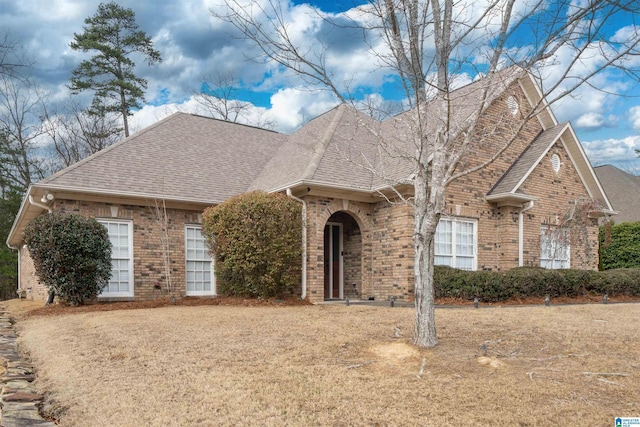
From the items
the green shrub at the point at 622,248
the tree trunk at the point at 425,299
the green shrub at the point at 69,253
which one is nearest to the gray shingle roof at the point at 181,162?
the green shrub at the point at 69,253

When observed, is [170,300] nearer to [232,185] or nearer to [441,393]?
[232,185]

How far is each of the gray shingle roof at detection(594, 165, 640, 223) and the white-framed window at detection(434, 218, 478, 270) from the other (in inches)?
717

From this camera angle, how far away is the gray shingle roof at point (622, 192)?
29.2m

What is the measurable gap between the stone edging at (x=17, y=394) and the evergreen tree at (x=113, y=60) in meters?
25.5

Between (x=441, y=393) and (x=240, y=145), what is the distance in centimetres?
1551

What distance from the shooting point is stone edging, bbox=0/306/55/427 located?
4500 millimetres

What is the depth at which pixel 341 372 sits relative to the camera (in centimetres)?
550

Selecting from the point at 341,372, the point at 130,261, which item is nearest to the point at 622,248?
the point at 130,261

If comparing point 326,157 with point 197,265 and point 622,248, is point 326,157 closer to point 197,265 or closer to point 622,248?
point 197,265

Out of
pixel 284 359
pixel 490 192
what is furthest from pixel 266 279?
pixel 490 192

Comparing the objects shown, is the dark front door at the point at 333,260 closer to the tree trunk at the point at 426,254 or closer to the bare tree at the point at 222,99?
the tree trunk at the point at 426,254

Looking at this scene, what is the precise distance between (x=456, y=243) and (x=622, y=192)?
2224 centimetres

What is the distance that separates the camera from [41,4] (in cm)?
1291

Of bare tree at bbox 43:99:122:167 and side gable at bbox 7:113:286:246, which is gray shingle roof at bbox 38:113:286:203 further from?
bare tree at bbox 43:99:122:167
